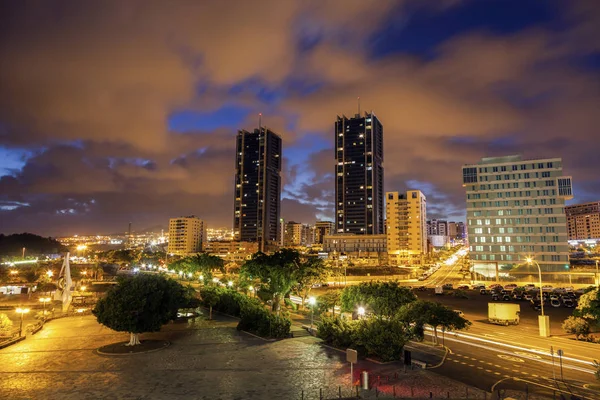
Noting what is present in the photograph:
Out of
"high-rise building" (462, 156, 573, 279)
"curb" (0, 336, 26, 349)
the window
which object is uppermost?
the window

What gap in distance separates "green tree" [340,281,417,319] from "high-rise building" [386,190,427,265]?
6278 inches

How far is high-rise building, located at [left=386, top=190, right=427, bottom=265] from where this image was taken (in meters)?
191

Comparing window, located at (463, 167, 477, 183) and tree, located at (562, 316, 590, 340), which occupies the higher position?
window, located at (463, 167, 477, 183)

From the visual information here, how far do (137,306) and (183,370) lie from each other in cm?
925

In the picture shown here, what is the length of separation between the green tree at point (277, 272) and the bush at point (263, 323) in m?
10.7

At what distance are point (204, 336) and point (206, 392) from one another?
1711cm

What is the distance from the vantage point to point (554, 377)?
25844mm

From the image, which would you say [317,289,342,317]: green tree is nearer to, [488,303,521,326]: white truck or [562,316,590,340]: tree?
[488,303,521,326]: white truck

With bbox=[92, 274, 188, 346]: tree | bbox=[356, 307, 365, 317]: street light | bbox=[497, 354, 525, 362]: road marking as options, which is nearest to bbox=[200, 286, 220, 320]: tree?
bbox=[92, 274, 188, 346]: tree

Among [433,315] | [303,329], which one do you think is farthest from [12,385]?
[433,315]

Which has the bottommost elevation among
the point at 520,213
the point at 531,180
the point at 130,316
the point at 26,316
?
the point at 26,316

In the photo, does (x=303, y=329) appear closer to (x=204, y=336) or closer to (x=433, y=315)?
(x=204, y=336)

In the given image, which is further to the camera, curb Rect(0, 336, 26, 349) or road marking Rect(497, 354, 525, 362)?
curb Rect(0, 336, 26, 349)

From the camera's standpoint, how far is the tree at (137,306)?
33.6 m
